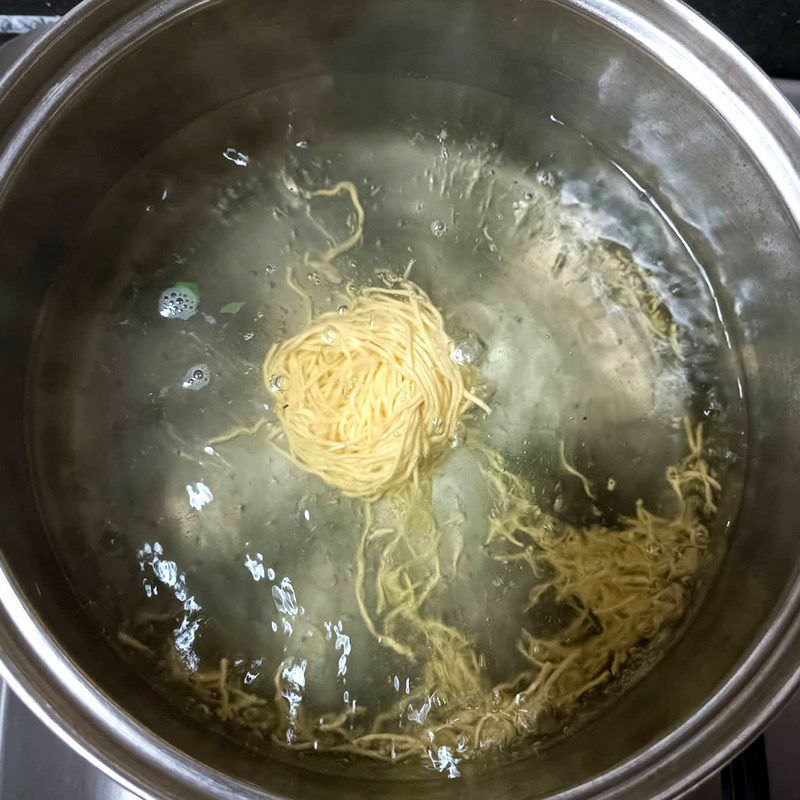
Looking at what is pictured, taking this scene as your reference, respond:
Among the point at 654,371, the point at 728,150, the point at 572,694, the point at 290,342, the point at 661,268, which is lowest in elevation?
the point at 572,694

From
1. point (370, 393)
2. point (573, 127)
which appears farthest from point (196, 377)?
point (573, 127)

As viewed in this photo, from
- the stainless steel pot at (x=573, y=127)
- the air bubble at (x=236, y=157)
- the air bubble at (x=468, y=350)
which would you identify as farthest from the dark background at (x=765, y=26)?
the air bubble at (x=236, y=157)

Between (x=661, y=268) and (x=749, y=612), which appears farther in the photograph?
(x=661, y=268)

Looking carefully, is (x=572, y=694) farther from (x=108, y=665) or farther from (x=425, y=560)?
(x=108, y=665)

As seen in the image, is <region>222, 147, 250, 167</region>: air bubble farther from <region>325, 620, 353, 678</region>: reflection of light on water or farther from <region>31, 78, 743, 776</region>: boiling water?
<region>325, 620, 353, 678</region>: reflection of light on water

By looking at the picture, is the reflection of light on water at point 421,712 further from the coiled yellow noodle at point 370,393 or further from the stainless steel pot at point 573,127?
the coiled yellow noodle at point 370,393

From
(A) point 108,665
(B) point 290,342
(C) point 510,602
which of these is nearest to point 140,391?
(B) point 290,342

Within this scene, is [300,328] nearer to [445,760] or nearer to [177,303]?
[177,303]
